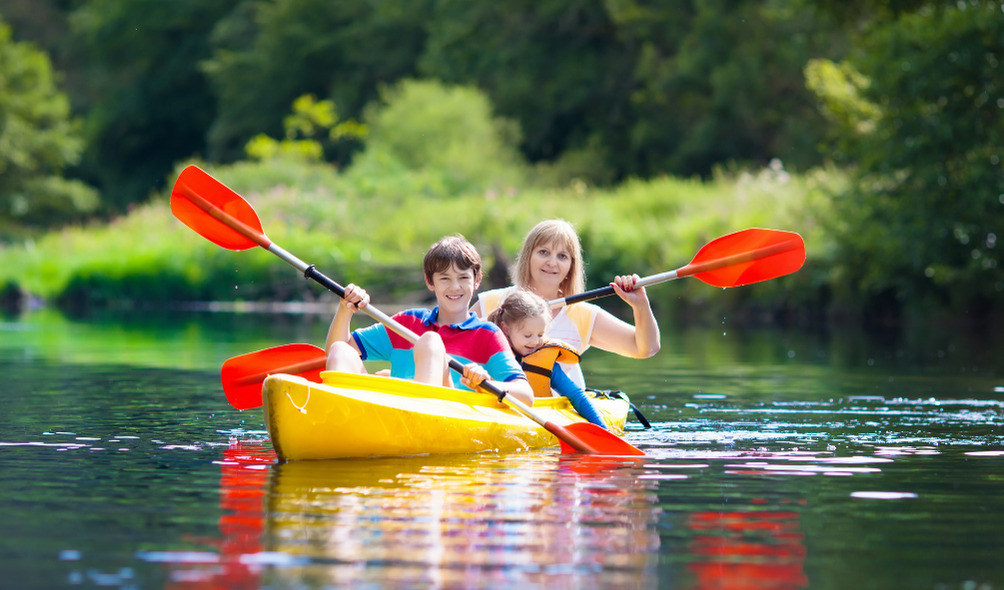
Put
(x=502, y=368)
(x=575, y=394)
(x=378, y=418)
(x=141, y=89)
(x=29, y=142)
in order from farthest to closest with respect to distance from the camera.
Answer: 1. (x=141, y=89)
2. (x=29, y=142)
3. (x=575, y=394)
4. (x=502, y=368)
5. (x=378, y=418)

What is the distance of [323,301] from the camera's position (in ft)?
76.5

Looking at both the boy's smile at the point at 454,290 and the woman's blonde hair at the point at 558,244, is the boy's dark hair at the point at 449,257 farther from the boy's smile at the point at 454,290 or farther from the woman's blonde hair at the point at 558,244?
the woman's blonde hair at the point at 558,244

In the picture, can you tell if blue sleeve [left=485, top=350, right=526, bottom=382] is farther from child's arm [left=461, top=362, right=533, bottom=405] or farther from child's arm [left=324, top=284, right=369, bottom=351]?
child's arm [left=324, top=284, right=369, bottom=351]

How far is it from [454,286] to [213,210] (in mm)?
1605

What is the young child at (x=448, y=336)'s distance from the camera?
21.1ft

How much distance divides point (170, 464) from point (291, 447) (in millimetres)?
481

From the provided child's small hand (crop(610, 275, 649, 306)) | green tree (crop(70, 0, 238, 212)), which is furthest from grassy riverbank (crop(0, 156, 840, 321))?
green tree (crop(70, 0, 238, 212))

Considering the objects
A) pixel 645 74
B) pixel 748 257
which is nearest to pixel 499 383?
pixel 748 257

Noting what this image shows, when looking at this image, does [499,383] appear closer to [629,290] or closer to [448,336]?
[448,336]

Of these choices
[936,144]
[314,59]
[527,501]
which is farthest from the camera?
[314,59]

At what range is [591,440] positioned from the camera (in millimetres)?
6645

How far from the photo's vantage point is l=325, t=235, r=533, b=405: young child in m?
6.43

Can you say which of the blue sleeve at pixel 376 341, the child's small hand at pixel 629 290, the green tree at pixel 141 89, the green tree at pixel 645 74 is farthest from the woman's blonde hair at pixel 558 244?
the green tree at pixel 141 89

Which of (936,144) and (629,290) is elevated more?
(936,144)
